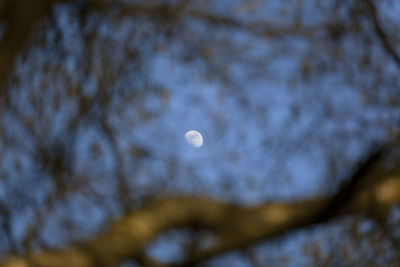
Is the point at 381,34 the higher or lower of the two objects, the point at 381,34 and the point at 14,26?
the lower

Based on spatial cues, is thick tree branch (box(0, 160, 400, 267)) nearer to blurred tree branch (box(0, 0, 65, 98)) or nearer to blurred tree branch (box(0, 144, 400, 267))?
blurred tree branch (box(0, 144, 400, 267))

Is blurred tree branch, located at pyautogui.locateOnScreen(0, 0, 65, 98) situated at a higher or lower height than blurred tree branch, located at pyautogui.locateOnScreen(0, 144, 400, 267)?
higher

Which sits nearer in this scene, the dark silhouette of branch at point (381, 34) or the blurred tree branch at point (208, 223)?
the blurred tree branch at point (208, 223)

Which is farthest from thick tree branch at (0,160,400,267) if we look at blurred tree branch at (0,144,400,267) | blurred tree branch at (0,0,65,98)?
blurred tree branch at (0,0,65,98)

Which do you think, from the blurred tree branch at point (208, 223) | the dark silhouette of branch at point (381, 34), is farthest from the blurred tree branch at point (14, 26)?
the dark silhouette of branch at point (381, 34)

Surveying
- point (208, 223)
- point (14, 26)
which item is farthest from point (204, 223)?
point (14, 26)

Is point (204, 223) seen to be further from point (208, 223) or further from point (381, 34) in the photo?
point (381, 34)

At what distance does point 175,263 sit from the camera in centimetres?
219

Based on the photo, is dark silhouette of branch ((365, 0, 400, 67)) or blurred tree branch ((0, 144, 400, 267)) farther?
dark silhouette of branch ((365, 0, 400, 67))

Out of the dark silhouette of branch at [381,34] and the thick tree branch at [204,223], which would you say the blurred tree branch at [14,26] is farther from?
the dark silhouette of branch at [381,34]

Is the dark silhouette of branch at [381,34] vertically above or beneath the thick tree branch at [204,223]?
above

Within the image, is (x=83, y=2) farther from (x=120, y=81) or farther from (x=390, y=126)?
(x=390, y=126)

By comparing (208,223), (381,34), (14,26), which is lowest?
(208,223)

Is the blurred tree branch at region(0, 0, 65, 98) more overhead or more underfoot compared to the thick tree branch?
more overhead
